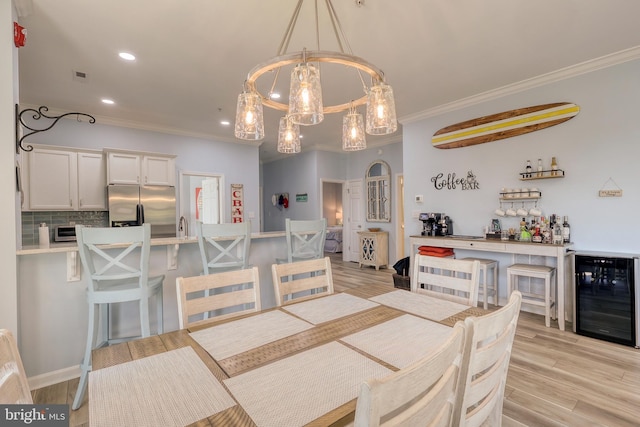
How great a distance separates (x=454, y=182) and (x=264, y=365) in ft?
13.4

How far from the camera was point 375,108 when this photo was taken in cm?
155

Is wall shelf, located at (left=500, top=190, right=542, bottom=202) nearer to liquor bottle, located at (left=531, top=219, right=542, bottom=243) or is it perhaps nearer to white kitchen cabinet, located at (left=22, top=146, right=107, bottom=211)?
liquor bottle, located at (left=531, top=219, right=542, bottom=243)

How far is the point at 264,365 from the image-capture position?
1.00 metres

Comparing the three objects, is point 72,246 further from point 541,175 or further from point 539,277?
point 541,175

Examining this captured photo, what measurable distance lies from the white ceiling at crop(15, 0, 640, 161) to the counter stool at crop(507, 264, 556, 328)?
2.20m

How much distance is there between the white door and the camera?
23.1ft

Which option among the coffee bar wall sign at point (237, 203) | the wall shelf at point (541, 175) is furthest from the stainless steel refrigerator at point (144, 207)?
the wall shelf at point (541, 175)

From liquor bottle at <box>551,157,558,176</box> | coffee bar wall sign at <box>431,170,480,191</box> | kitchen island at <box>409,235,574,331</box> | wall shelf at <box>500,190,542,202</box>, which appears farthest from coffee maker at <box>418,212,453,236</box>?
liquor bottle at <box>551,157,558,176</box>

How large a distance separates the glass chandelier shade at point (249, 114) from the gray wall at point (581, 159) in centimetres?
350

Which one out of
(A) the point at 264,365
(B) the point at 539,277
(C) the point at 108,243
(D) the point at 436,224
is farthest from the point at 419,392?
(D) the point at 436,224

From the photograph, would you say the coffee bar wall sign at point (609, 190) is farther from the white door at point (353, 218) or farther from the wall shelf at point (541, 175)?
the white door at point (353, 218)

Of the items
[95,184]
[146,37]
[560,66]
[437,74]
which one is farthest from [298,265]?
[95,184]

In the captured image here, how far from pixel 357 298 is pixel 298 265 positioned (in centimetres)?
42

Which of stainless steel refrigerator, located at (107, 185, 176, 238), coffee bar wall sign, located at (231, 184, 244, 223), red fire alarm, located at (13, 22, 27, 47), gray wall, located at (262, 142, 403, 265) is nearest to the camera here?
red fire alarm, located at (13, 22, 27, 47)
